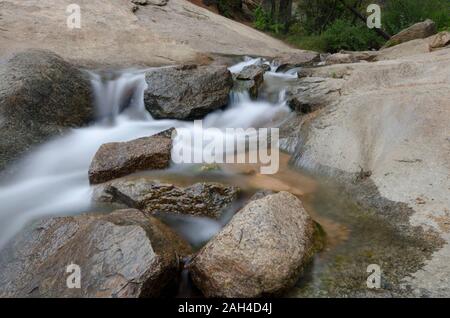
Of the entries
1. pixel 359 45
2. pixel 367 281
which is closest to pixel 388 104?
pixel 367 281

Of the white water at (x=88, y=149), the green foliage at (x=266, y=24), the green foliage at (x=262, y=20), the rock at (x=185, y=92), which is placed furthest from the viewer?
the green foliage at (x=262, y=20)

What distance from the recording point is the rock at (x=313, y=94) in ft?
25.8

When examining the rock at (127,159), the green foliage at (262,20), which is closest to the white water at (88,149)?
the rock at (127,159)

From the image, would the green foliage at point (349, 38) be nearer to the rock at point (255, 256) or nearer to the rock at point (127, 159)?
the rock at point (127, 159)

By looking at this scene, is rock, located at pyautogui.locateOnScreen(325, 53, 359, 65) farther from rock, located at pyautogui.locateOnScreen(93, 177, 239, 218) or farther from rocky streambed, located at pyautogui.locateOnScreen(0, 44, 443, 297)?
rock, located at pyautogui.locateOnScreen(93, 177, 239, 218)

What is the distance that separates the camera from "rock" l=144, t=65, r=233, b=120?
8555 mm

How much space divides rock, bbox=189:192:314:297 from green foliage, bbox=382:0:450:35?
54.3 feet

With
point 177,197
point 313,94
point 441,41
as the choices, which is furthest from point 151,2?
point 177,197

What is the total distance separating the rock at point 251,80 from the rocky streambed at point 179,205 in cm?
5

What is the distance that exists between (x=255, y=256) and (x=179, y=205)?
177cm

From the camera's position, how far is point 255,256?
12.3 feet

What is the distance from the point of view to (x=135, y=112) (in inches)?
356

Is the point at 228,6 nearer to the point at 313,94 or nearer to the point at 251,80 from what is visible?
the point at 251,80
